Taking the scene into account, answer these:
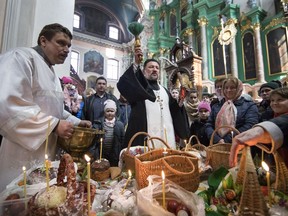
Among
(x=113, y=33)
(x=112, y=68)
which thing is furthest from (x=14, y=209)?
(x=113, y=33)

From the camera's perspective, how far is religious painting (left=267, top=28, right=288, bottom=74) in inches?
384

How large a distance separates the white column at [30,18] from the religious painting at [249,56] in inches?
404

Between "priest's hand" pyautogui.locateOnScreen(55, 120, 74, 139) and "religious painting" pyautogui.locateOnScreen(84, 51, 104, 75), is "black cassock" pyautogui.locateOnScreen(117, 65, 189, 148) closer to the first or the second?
"priest's hand" pyautogui.locateOnScreen(55, 120, 74, 139)

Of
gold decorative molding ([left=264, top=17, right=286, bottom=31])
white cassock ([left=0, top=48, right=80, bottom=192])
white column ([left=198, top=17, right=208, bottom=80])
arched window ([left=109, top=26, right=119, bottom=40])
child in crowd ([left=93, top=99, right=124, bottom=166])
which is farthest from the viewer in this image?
Answer: arched window ([left=109, top=26, right=119, bottom=40])

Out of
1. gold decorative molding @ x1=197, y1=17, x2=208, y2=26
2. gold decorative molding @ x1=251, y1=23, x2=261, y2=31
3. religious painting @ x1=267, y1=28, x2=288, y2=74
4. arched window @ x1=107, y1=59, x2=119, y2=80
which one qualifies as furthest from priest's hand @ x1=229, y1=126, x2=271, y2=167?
arched window @ x1=107, y1=59, x2=119, y2=80

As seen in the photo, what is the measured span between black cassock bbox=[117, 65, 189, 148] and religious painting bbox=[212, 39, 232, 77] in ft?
32.8

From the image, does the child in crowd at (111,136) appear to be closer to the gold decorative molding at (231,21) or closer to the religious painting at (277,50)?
the religious painting at (277,50)

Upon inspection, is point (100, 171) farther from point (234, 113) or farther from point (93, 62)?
point (93, 62)

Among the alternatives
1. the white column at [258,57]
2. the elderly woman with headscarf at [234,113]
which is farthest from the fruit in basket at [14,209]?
the white column at [258,57]

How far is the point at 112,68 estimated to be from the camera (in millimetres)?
19078

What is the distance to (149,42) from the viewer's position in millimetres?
15312

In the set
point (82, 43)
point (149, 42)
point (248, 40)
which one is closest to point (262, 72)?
point (248, 40)

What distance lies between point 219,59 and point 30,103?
12.1 metres

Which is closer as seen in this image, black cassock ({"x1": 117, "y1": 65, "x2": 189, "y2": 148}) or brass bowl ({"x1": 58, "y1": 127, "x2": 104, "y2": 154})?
brass bowl ({"x1": 58, "y1": 127, "x2": 104, "y2": 154})
